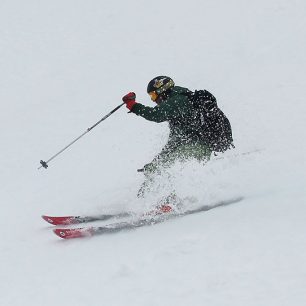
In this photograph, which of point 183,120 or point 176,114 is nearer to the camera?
point 176,114

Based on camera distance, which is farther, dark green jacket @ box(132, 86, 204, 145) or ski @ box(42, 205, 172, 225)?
ski @ box(42, 205, 172, 225)

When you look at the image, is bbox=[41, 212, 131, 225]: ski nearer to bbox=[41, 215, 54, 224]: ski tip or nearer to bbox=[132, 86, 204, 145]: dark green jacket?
bbox=[41, 215, 54, 224]: ski tip

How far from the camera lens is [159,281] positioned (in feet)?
17.6

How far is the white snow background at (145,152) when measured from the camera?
545cm

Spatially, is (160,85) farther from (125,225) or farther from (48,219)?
(48,219)

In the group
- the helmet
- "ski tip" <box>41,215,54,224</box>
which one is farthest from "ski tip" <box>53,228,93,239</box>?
the helmet

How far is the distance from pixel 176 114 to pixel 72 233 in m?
2.10

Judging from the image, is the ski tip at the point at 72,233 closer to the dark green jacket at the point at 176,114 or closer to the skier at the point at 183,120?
the skier at the point at 183,120

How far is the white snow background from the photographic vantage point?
5.45m

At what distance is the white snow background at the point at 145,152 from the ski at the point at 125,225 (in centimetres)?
15

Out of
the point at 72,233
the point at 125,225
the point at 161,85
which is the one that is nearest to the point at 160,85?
the point at 161,85

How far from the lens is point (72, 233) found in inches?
283

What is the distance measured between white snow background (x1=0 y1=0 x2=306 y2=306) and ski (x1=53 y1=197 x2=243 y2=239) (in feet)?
0.49

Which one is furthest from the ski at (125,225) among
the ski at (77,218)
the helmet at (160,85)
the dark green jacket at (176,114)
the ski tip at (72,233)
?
the helmet at (160,85)
